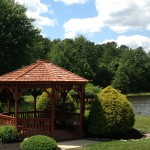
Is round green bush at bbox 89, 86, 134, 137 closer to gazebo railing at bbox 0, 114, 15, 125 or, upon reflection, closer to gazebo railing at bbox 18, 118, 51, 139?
gazebo railing at bbox 18, 118, 51, 139

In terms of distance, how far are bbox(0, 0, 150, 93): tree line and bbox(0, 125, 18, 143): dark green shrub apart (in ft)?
37.6

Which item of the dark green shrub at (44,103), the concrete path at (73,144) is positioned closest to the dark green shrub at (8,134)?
the concrete path at (73,144)

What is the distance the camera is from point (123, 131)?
690 inches

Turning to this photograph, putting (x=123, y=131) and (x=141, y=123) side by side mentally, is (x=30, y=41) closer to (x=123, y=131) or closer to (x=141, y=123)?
(x=141, y=123)

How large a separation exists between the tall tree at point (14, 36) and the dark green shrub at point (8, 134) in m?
22.2

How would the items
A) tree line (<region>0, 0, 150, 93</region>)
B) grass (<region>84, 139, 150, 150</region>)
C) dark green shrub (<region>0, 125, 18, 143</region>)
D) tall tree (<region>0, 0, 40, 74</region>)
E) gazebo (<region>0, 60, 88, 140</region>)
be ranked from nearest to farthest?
grass (<region>84, 139, 150, 150</region>) < dark green shrub (<region>0, 125, 18, 143</region>) < gazebo (<region>0, 60, 88, 140</region>) < tall tree (<region>0, 0, 40, 74</region>) < tree line (<region>0, 0, 150, 93</region>)

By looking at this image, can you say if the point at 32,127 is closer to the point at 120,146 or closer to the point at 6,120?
the point at 6,120

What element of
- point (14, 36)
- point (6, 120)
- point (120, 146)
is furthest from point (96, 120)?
point (14, 36)

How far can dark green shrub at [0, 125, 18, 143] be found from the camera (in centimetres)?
1588

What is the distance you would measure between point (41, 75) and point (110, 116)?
3.89 meters

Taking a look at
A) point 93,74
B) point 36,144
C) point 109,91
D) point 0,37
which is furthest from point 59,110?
point 93,74

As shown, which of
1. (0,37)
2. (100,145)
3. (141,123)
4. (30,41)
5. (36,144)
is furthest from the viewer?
(30,41)

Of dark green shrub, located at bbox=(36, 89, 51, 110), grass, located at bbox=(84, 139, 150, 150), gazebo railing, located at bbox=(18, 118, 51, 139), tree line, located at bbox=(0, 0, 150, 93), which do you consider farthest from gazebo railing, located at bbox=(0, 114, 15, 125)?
tree line, located at bbox=(0, 0, 150, 93)

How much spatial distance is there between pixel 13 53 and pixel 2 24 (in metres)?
3.30
